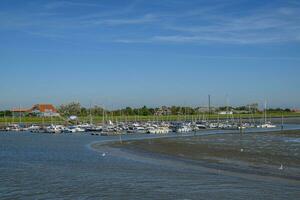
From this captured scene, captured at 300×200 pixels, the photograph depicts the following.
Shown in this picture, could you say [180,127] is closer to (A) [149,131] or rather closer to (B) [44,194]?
(A) [149,131]

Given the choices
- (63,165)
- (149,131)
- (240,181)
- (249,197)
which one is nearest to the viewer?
(249,197)

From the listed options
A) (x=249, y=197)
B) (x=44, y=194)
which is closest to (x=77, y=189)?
(x=44, y=194)

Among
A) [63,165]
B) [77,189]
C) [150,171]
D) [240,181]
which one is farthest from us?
[63,165]

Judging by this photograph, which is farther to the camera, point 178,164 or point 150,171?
point 178,164

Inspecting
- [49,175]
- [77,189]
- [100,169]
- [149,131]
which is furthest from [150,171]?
[149,131]

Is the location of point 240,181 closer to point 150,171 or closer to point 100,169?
point 150,171

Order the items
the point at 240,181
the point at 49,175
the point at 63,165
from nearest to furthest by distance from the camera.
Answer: the point at 240,181 → the point at 49,175 → the point at 63,165

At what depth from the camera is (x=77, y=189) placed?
1122 inches

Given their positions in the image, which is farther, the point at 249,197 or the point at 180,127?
the point at 180,127

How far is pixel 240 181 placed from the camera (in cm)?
3127

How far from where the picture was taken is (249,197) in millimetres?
25672

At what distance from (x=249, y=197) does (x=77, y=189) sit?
31.4 feet

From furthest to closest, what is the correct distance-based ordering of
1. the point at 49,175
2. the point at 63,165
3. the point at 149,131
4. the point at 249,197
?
the point at 149,131
the point at 63,165
the point at 49,175
the point at 249,197

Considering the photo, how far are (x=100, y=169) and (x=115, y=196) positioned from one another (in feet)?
41.5
